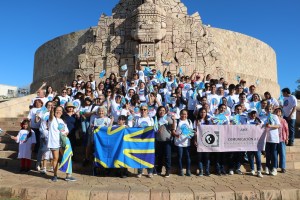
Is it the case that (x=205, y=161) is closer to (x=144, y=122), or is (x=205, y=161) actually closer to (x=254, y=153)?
(x=254, y=153)

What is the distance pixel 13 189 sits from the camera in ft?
16.7

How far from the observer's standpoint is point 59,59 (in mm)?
21281

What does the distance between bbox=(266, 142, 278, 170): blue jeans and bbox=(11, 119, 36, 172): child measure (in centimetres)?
546

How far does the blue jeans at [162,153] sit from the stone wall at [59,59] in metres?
12.8

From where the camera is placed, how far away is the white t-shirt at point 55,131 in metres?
5.70

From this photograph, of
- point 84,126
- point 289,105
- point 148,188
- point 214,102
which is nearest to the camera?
point 148,188

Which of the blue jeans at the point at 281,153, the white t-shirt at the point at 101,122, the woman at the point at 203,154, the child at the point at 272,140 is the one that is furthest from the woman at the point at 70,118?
the blue jeans at the point at 281,153

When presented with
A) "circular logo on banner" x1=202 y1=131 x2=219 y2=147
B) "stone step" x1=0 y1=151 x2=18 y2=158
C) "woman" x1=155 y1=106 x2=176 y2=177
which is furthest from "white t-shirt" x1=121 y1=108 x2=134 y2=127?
"stone step" x1=0 y1=151 x2=18 y2=158

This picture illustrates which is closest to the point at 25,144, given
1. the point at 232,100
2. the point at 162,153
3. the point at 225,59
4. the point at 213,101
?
the point at 162,153

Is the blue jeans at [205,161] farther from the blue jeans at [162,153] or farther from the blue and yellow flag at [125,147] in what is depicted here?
the blue and yellow flag at [125,147]

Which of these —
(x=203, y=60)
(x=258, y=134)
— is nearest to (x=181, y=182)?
(x=258, y=134)

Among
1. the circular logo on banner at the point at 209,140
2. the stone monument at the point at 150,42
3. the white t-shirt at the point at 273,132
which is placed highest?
the stone monument at the point at 150,42

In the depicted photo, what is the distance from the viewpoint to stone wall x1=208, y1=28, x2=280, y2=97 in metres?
20.6

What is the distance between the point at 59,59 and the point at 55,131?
16665mm
